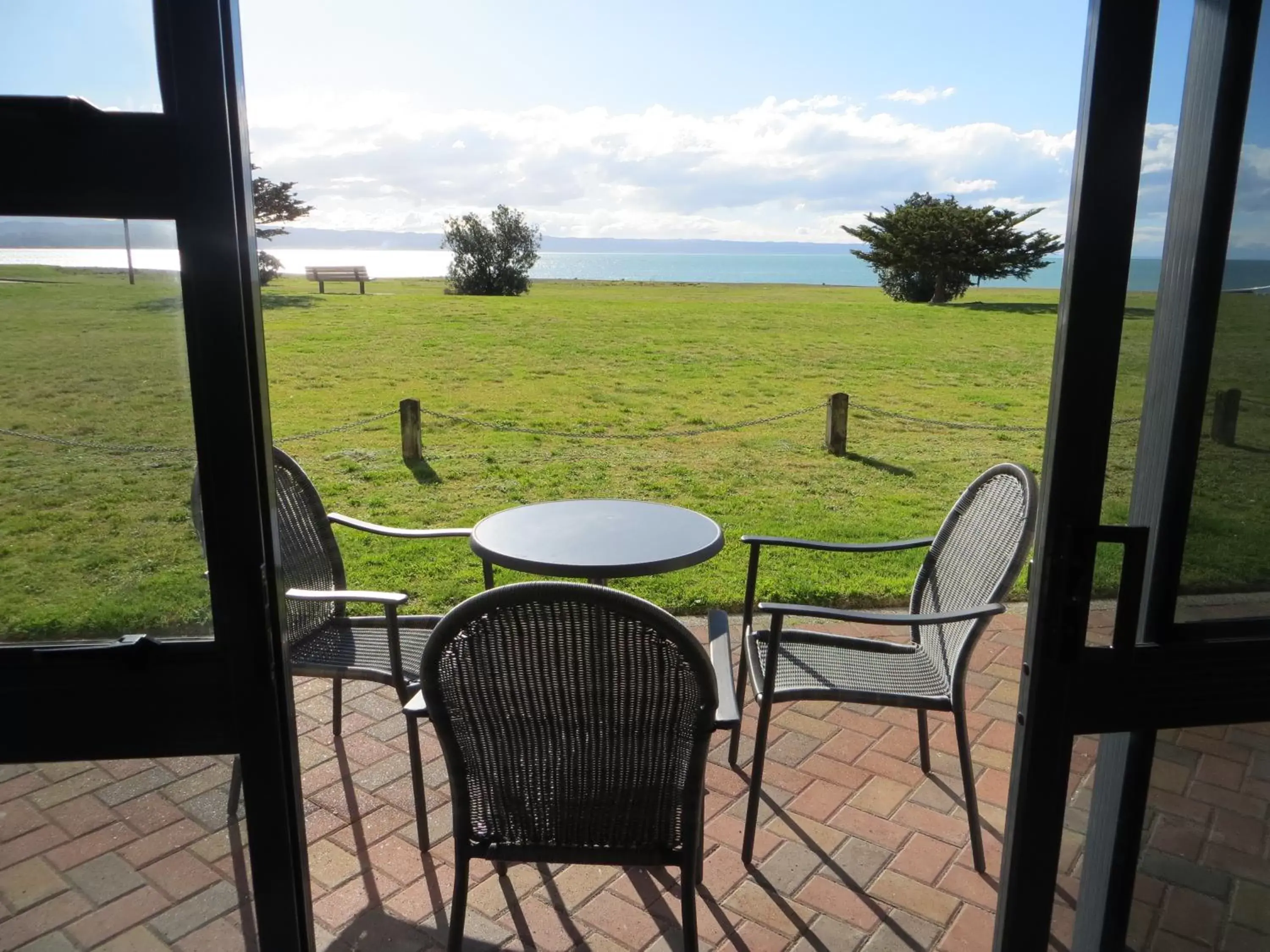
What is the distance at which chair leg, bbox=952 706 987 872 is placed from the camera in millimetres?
2480

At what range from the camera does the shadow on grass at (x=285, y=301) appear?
20.1 metres

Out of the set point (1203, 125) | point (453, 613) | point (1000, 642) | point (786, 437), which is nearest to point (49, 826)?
point (453, 613)

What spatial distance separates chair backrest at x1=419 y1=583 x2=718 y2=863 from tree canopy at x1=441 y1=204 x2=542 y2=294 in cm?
2565

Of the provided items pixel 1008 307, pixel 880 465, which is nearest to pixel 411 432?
pixel 880 465

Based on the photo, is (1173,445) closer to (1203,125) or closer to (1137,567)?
(1137,567)

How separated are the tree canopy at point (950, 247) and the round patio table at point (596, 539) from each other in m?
28.7

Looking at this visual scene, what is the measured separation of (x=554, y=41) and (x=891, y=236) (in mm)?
29059

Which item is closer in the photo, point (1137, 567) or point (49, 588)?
point (49, 588)

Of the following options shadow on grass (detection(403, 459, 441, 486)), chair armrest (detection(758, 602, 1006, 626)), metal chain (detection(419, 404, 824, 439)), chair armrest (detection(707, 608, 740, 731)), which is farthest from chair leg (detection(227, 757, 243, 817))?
metal chain (detection(419, 404, 824, 439))

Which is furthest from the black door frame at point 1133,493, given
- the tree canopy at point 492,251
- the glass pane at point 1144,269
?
the tree canopy at point 492,251

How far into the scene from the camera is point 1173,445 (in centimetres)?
146

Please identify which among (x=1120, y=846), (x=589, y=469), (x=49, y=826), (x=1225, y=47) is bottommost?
(x=589, y=469)

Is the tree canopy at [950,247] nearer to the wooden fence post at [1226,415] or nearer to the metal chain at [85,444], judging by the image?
the wooden fence post at [1226,415]

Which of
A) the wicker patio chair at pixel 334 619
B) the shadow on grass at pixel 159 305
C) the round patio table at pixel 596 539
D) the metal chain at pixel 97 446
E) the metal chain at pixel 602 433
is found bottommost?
the metal chain at pixel 602 433
